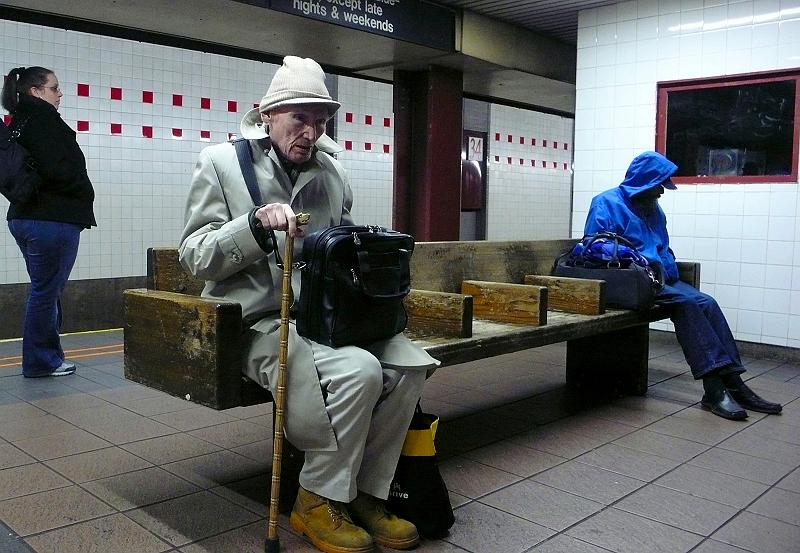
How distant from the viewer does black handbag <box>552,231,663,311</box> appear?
3920mm

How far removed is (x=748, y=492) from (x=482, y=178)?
6927 mm

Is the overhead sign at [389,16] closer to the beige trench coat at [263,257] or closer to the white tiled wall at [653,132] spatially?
the white tiled wall at [653,132]

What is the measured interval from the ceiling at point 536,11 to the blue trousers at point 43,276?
3388mm

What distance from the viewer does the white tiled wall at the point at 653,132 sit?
5.06 metres

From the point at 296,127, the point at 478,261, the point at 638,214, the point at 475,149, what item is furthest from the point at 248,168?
the point at 475,149

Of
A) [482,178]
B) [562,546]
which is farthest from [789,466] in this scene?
[482,178]

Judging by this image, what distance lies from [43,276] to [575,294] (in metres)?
2.90

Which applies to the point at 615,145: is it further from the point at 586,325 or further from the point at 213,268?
the point at 213,268

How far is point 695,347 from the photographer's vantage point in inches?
151

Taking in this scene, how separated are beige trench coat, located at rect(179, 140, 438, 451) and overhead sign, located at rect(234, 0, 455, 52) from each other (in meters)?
2.86

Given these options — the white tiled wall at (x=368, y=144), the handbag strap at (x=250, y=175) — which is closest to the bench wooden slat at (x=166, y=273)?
the handbag strap at (x=250, y=175)

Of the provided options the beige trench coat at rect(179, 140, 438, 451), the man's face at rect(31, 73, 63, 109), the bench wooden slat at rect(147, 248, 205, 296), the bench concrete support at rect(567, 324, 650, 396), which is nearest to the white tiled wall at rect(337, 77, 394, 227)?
the man's face at rect(31, 73, 63, 109)

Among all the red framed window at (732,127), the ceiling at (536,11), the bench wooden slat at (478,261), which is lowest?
the bench wooden slat at (478,261)

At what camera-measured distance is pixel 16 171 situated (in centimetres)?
405
